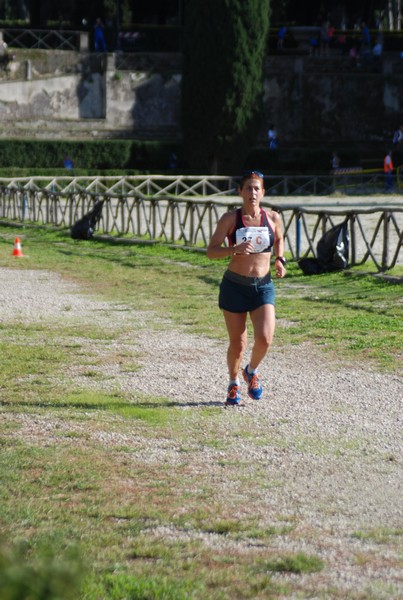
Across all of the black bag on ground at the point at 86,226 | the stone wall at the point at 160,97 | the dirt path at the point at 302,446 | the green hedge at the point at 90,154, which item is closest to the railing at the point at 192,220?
the black bag on ground at the point at 86,226

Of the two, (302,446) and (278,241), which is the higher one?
(278,241)

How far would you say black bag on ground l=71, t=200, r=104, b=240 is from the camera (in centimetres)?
2372

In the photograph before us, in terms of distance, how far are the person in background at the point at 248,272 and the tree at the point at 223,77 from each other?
36.4 m

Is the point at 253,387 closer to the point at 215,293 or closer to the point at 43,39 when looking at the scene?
the point at 215,293

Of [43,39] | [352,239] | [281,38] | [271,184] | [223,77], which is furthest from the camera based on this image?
[281,38]

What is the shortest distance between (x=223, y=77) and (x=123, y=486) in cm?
3906

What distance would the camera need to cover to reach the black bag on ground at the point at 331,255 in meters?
16.4

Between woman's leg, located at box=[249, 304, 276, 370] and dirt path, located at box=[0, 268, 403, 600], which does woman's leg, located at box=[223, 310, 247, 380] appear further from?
dirt path, located at box=[0, 268, 403, 600]

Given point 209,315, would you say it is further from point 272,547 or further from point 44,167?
point 44,167

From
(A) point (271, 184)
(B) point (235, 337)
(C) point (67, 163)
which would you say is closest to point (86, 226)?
(B) point (235, 337)

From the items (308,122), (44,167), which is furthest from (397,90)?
(44,167)

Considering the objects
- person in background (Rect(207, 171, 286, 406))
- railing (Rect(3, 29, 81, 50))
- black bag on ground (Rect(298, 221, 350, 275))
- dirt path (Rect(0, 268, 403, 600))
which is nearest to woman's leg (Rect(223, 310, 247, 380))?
person in background (Rect(207, 171, 286, 406))

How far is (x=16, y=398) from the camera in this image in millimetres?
7793

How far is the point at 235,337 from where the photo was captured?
7.78m
